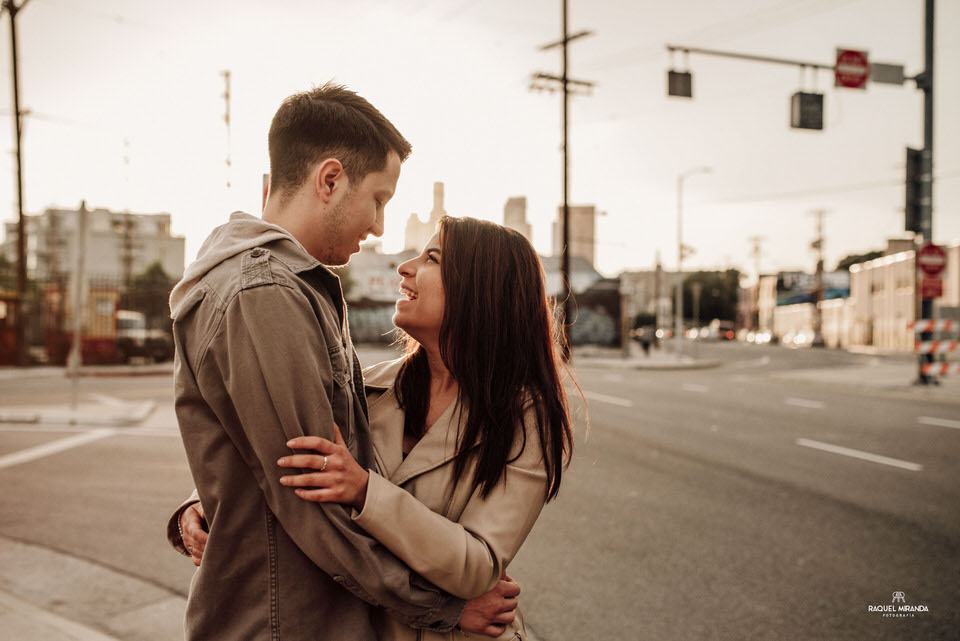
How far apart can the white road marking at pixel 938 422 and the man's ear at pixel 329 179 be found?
1232 cm

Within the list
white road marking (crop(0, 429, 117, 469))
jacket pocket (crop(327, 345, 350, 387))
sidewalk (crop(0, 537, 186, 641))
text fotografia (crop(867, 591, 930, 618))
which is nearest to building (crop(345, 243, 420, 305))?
white road marking (crop(0, 429, 117, 469))

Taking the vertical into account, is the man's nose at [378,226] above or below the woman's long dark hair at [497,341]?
above

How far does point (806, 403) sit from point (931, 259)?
5152 millimetres

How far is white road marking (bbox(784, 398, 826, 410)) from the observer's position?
1420 cm

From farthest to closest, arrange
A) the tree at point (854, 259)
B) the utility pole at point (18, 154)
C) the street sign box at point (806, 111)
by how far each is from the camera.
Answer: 1. the tree at point (854, 259)
2. the utility pole at point (18, 154)
3. the street sign box at point (806, 111)

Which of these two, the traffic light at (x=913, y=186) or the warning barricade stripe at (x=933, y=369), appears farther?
the traffic light at (x=913, y=186)

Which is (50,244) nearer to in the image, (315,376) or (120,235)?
(120,235)

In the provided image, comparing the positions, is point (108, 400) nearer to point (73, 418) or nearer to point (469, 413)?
point (73, 418)

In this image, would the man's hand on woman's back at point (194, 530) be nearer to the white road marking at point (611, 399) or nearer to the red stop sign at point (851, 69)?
the white road marking at point (611, 399)

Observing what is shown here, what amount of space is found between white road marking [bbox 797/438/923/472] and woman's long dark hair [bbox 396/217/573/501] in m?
7.84

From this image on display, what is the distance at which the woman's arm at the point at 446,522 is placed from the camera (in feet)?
4.70

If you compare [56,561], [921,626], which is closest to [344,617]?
[921,626]

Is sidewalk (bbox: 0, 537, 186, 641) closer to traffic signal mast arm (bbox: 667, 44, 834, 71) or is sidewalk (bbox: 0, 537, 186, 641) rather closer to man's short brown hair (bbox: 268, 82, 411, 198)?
man's short brown hair (bbox: 268, 82, 411, 198)

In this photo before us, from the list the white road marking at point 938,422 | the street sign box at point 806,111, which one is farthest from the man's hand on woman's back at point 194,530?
the street sign box at point 806,111
